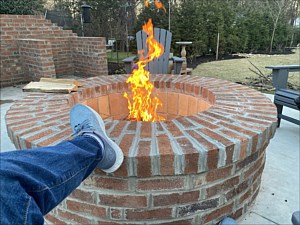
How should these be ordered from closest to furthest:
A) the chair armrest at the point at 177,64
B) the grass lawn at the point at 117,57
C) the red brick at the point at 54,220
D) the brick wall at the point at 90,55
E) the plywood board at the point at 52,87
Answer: the red brick at the point at 54,220, the plywood board at the point at 52,87, the chair armrest at the point at 177,64, the brick wall at the point at 90,55, the grass lawn at the point at 117,57

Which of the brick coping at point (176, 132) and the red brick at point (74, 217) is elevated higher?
the brick coping at point (176, 132)

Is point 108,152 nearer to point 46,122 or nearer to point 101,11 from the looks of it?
point 46,122

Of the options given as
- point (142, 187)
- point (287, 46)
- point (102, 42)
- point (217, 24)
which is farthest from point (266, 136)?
point (287, 46)

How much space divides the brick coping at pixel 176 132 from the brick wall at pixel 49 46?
10.8 ft

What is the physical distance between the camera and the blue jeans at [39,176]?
0.64 metres

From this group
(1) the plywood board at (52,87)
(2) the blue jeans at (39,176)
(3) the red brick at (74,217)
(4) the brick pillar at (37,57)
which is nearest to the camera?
(2) the blue jeans at (39,176)

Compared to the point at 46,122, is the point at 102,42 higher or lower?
higher

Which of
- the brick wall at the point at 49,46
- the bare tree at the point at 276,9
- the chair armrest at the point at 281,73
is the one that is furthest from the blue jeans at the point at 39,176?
the bare tree at the point at 276,9

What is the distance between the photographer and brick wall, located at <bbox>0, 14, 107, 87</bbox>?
4816mm

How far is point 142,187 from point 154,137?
0.84 feet

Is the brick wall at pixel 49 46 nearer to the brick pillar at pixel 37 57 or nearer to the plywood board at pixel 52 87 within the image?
the brick pillar at pixel 37 57

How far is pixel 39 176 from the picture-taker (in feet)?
2.52

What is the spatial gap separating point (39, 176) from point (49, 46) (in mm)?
4331

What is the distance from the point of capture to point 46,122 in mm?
1477
